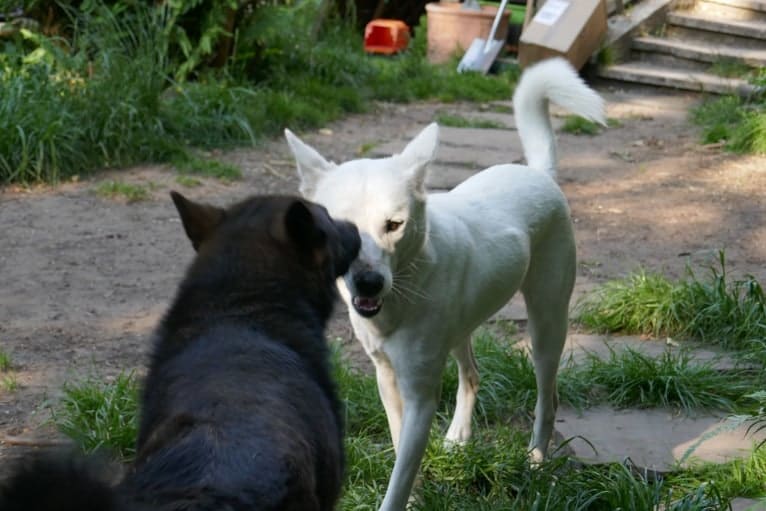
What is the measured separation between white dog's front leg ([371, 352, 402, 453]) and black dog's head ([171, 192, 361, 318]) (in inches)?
41.5

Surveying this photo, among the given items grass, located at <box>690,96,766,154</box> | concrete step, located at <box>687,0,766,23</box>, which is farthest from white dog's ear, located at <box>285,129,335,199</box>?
concrete step, located at <box>687,0,766,23</box>

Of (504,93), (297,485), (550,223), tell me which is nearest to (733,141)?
(504,93)

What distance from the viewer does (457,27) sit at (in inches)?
508

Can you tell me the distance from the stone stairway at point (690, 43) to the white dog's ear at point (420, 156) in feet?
24.7

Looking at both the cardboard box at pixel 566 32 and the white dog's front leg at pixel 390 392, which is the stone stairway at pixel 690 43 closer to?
the cardboard box at pixel 566 32

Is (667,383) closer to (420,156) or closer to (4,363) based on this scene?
(420,156)

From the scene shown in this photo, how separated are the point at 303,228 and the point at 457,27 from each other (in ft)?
34.5

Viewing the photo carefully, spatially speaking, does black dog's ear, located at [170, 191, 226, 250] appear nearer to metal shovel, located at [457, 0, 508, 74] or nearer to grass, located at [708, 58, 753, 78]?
grass, located at [708, 58, 753, 78]

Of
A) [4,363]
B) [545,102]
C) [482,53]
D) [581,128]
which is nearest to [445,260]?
[545,102]

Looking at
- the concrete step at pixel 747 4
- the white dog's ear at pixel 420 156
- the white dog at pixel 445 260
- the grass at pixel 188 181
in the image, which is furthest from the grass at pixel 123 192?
the concrete step at pixel 747 4

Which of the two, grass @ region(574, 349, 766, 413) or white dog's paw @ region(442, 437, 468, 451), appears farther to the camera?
grass @ region(574, 349, 766, 413)

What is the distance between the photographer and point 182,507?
204 centimetres

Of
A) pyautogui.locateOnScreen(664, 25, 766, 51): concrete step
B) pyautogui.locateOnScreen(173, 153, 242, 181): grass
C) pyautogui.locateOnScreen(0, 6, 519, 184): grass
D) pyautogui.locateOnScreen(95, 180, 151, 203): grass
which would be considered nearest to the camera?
pyautogui.locateOnScreen(95, 180, 151, 203): grass

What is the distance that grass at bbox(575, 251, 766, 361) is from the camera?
527 cm
